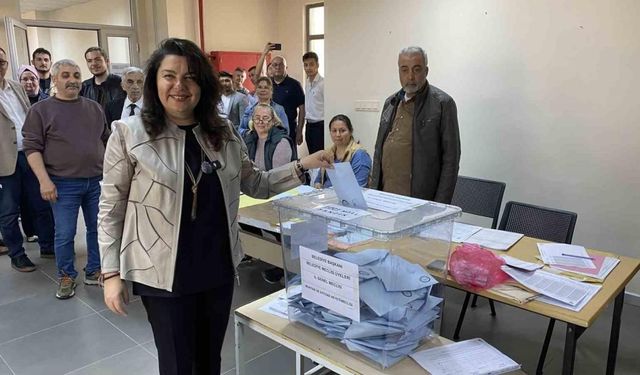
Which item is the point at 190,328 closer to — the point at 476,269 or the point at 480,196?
the point at 476,269

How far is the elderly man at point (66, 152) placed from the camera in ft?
9.36

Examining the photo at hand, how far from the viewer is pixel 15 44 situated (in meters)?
4.87

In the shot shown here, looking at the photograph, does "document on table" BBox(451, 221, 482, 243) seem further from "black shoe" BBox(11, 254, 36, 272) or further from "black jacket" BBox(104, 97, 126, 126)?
"black shoe" BBox(11, 254, 36, 272)

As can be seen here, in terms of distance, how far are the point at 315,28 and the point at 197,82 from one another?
6.01 m

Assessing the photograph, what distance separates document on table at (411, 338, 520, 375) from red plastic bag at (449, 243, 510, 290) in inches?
12.9

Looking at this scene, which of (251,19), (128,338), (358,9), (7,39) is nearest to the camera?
(128,338)

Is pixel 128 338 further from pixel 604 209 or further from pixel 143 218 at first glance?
pixel 604 209

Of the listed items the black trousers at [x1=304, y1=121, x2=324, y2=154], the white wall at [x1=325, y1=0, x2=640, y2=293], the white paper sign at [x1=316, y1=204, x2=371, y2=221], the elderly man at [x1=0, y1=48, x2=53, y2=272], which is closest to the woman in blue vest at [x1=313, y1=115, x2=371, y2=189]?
the white wall at [x1=325, y1=0, x2=640, y2=293]

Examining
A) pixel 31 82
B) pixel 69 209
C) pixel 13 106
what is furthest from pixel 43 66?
pixel 69 209

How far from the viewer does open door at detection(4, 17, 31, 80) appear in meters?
4.73

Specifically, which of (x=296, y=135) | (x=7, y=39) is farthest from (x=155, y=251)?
(x=7, y=39)

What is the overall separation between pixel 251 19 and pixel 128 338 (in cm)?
557

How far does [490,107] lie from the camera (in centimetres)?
334

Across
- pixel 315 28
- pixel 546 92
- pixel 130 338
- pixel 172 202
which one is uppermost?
pixel 315 28
